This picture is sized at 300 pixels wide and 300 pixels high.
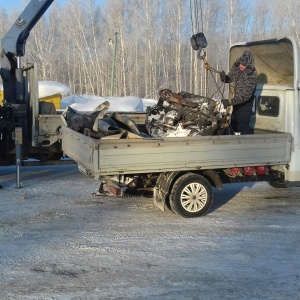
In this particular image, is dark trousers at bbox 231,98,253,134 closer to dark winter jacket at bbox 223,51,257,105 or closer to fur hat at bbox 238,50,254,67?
dark winter jacket at bbox 223,51,257,105

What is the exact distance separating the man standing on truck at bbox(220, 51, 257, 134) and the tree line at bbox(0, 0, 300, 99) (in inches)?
1385

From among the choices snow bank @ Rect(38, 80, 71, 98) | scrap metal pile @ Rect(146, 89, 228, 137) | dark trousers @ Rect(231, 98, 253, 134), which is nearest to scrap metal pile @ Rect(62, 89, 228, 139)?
scrap metal pile @ Rect(146, 89, 228, 137)

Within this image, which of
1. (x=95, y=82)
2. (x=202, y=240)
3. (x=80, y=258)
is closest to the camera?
(x=80, y=258)

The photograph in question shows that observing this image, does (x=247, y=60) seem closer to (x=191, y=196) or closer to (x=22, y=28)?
(x=191, y=196)

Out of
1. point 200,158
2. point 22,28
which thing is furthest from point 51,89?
point 200,158

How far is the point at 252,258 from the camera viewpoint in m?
5.87

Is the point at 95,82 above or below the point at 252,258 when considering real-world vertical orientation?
above

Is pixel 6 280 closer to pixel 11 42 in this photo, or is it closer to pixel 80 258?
pixel 80 258

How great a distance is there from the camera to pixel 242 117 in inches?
Answer: 351

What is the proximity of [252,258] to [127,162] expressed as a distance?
2.07 m

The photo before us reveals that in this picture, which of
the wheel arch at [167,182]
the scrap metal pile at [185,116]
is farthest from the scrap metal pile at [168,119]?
the wheel arch at [167,182]

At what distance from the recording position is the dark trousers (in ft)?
29.1

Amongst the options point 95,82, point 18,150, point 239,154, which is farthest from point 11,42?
point 95,82

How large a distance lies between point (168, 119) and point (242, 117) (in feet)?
4.85
